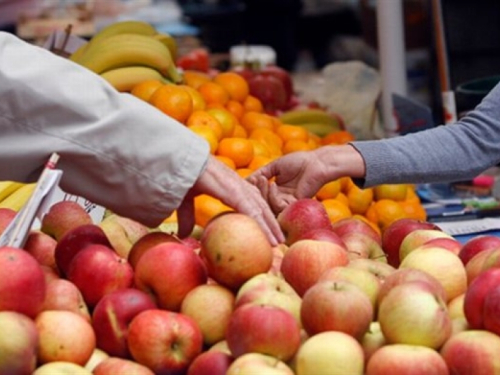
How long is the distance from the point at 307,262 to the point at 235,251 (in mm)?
148

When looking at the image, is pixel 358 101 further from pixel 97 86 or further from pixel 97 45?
pixel 97 86

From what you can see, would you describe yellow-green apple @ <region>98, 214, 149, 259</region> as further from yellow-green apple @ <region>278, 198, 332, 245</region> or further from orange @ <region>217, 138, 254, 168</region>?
orange @ <region>217, 138, 254, 168</region>

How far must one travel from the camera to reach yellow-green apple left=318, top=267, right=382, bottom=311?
65.3 inches

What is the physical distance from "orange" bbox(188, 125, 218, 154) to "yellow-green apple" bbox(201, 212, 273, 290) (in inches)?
54.2

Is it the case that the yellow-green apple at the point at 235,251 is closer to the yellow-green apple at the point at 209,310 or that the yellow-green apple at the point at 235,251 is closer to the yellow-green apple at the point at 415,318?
the yellow-green apple at the point at 209,310

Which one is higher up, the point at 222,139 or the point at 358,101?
the point at 222,139

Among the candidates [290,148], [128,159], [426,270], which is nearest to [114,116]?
[128,159]

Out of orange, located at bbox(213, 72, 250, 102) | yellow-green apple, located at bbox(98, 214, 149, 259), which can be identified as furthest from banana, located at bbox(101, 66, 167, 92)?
yellow-green apple, located at bbox(98, 214, 149, 259)

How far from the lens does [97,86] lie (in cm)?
181

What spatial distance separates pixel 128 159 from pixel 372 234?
61cm

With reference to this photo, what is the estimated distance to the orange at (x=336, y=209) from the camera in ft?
9.87

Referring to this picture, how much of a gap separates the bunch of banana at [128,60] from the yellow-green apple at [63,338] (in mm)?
2055

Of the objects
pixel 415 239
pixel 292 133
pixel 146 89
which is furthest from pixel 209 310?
pixel 292 133

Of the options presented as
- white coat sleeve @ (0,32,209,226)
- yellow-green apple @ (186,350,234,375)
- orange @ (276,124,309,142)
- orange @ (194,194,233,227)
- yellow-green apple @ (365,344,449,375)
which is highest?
white coat sleeve @ (0,32,209,226)
